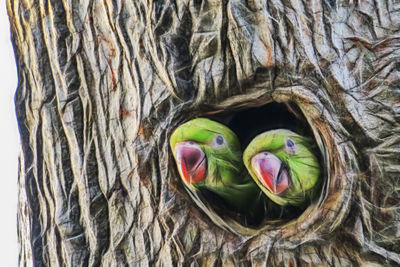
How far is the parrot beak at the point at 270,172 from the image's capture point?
2.00 metres

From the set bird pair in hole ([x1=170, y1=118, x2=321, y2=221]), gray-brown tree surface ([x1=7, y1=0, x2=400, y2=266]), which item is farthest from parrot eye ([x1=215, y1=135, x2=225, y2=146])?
gray-brown tree surface ([x1=7, y1=0, x2=400, y2=266])

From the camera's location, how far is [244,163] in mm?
2160

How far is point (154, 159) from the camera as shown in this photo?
2.01m

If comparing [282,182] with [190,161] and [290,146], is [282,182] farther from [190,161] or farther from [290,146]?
[190,161]

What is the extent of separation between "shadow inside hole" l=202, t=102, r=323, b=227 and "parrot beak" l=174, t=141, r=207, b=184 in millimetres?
80

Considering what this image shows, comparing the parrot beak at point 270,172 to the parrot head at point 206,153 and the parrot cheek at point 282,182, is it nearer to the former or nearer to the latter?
the parrot cheek at point 282,182

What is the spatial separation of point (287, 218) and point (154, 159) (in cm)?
45

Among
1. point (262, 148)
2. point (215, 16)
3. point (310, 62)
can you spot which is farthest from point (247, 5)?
point (262, 148)

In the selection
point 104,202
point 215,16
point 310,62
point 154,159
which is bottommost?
point 104,202

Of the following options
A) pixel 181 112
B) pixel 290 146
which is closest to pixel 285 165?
pixel 290 146

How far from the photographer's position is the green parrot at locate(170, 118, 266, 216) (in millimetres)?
2004

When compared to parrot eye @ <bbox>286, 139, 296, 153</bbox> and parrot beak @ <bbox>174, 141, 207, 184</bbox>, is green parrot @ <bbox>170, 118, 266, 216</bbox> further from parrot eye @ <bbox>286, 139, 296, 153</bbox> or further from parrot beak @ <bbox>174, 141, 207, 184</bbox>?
parrot eye @ <bbox>286, 139, 296, 153</bbox>

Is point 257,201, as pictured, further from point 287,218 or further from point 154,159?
point 154,159

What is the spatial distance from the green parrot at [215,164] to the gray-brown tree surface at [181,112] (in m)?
0.04
